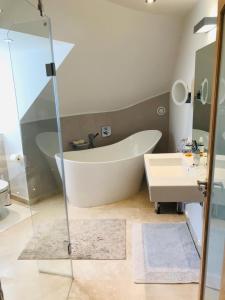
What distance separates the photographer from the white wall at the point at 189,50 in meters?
2.03

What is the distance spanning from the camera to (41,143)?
9.71 ft

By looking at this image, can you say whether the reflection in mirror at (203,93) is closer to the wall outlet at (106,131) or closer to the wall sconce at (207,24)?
the wall sconce at (207,24)

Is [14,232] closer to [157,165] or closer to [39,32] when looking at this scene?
[157,165]

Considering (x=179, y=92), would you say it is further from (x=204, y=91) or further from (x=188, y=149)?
(x=188, y=149)

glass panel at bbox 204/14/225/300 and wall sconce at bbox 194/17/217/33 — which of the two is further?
wall sconce at bbox 194/17/217/33

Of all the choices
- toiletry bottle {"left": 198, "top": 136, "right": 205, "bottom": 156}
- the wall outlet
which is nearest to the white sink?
toiletry bottle {"left": 198, "top": 136, "right": 205, "bottom": 156}

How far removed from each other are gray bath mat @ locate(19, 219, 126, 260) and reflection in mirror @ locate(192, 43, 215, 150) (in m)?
1.31

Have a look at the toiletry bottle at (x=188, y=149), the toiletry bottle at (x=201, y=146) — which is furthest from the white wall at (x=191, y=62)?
the toiletry bottle at (x=201, y=146)

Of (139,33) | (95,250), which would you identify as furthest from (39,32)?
(95,250)

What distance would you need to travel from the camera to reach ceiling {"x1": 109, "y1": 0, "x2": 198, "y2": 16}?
7.29 feet

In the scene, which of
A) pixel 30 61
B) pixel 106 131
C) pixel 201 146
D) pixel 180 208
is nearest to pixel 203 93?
pixel 201 146

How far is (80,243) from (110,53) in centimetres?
218

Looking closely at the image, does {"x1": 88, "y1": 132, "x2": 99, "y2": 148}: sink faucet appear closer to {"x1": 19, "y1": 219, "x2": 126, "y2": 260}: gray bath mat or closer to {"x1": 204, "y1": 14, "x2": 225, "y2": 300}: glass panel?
{"x1": 19, "y1": 219, "x2": 126, "y2": 260}: gray bath mat

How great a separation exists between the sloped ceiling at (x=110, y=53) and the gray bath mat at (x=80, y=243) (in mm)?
1726
